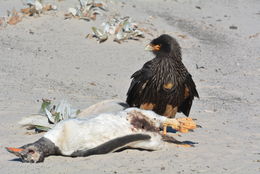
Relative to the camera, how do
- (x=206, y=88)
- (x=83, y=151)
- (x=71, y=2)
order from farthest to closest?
(x=71, y=2)
(x=206, y=88)
(x=83, y=151)

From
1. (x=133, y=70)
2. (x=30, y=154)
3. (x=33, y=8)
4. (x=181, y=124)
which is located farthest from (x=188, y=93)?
(x=33, y=8)

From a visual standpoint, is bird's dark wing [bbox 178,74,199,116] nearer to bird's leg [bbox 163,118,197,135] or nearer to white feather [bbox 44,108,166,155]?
bird's leg [bbox 163,118,197,135]

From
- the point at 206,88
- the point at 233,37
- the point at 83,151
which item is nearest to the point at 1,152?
the point at 83,151

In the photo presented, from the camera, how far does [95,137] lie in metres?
5.30

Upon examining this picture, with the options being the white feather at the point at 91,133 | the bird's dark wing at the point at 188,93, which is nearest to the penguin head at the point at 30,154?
the white feather at the point at 91,133

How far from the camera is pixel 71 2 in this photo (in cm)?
1551

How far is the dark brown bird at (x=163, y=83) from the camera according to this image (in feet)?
22.2

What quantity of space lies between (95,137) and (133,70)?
6.22 m

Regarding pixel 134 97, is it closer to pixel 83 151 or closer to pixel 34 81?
pixel 83 151

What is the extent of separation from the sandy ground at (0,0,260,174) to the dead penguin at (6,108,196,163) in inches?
3.6

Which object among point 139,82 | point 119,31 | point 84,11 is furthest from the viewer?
→ point 84,11

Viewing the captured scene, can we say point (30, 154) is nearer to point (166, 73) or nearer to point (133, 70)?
point (166, 73)

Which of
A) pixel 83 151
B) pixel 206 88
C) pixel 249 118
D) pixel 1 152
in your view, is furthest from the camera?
pixel 206 88

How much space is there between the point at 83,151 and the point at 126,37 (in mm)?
8201
